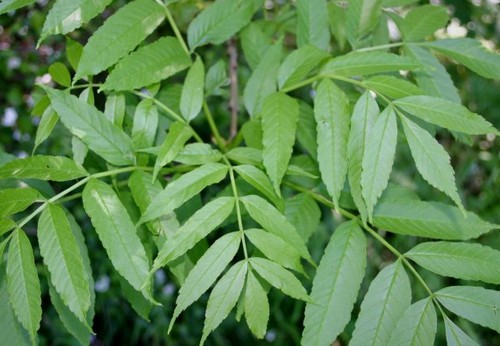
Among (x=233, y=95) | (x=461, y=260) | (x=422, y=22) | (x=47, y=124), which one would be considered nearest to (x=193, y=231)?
(x=47, y=124)

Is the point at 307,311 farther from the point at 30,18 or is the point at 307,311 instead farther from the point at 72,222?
the point at 30,18

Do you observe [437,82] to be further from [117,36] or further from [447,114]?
[117,36]

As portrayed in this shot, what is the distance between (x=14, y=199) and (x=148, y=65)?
360 millimetres

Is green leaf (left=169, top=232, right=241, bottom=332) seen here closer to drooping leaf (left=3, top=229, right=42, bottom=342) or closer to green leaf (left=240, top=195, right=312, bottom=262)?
green leaf (left=240, top=195, right=312, bottom=262)

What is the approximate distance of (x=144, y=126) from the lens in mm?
1150

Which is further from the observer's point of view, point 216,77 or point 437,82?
point 216,77

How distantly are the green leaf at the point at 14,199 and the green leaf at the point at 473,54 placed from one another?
0.86 m

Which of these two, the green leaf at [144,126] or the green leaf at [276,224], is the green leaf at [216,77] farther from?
the green leaf at [276,224]

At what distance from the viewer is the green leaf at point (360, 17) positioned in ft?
4.18

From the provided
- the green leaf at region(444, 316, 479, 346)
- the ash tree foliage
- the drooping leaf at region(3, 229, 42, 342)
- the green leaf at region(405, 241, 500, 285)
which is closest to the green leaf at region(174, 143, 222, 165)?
the ash tree foliage

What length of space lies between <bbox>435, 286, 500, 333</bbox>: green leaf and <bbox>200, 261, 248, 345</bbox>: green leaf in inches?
14.5

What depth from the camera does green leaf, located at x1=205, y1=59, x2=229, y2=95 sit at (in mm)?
1541

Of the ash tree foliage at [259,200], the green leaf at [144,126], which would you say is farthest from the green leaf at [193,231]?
the green leaf at [144,126]

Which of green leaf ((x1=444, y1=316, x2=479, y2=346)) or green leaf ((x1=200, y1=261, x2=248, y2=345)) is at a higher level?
green leaf ((x1=200, y1=261, x2=248, y2=345))
